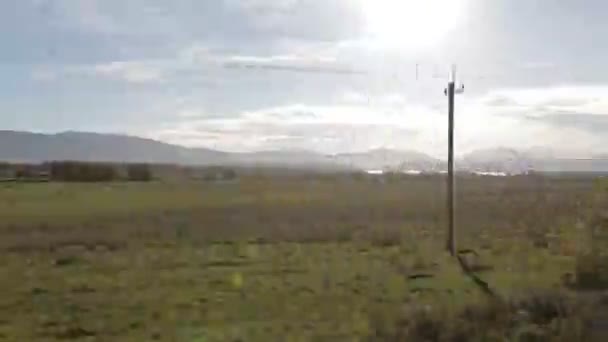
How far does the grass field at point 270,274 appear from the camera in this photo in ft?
52.5

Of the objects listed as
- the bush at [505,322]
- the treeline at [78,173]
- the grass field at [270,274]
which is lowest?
the grass field at [270,274]

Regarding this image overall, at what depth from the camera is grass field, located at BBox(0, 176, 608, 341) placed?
16000mm

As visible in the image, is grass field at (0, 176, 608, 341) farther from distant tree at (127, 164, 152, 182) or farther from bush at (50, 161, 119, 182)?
distant tree at (127, 164, 152, 182)

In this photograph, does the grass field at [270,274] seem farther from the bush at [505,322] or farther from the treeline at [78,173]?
the treeline at [78,173]

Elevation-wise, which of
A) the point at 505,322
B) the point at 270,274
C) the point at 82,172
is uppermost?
the point at 82,172

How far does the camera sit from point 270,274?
24688 millimetres

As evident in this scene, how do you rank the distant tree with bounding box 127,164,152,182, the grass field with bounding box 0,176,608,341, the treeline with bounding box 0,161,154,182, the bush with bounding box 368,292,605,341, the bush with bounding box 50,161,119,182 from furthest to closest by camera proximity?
the distant tree with bounding box 127,164,152,182, the bush with bounding box 50,161,119,182, the treeline with bounding box 0,161,154,182, the grass field with bounding box 0,176,608,341, the bush with bounding box 368,292,605,341

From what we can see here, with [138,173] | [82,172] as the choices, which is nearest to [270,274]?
→ [82,172]

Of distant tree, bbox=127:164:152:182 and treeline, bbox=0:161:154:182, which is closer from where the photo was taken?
treeline, bbox=0:161:154:182

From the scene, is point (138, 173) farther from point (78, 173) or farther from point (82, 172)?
point (78, 173)

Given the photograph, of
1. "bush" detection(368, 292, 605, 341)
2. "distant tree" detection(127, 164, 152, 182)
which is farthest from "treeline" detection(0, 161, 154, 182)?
"bush" detection(368, 292, 605, 341)

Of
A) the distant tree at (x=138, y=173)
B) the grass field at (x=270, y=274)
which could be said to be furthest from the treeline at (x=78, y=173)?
the grass field at (x=270, y=274)

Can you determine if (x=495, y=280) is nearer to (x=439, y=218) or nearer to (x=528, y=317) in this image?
(x=528, y=317)

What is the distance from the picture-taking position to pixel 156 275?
947 inches
